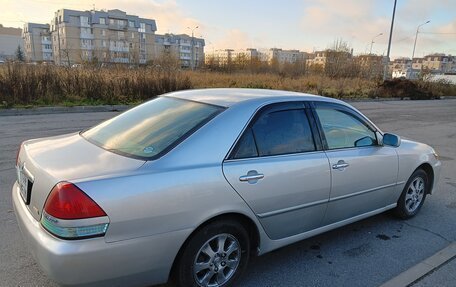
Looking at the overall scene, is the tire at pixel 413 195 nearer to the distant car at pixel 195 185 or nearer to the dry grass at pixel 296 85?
the distant car at pixel 195 185

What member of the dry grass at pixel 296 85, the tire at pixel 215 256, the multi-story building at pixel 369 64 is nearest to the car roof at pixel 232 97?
the tire at pixel 215 256

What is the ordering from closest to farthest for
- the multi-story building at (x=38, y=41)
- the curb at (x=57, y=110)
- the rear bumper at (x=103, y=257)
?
the rear bumper at (x=103, y=257) → the curb at (x=57, y=110) → the multi-story building at (x=38, y=41)

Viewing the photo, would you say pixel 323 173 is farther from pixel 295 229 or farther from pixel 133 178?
pixel 133 178

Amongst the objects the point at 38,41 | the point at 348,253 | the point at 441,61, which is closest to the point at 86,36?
the point at 38,41

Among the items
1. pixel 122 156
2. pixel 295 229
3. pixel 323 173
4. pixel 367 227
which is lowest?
pixel 367 227

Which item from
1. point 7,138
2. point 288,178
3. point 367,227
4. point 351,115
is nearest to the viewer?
point 288,178

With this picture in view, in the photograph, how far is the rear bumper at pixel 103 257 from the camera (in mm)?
2004

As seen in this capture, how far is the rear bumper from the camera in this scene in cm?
200

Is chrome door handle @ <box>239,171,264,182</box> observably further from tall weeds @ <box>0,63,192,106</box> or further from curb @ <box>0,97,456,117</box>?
tall weeds @ <box>0,63,192,106</box>

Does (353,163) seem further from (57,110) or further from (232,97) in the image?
(57,110)

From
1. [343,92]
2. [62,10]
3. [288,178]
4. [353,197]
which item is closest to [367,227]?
[353,197]

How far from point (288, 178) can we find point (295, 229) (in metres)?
0.52

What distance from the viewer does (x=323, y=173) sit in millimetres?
3055

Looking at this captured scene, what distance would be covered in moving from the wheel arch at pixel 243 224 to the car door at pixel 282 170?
0.10 meters
